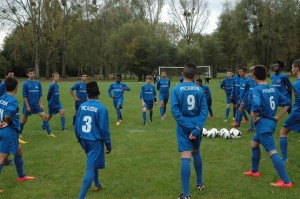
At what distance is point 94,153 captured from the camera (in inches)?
222

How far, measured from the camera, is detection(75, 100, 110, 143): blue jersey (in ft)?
18.4

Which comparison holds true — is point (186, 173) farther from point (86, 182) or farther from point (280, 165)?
point (280, 165)

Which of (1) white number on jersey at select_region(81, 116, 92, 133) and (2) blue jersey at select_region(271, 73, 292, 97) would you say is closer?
(1) white number on jersey at select_region(81, 116, 92, 133)

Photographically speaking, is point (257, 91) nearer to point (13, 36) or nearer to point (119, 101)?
point (119, 101)

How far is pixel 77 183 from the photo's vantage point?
22.7 feet

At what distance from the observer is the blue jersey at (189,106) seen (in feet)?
18.9

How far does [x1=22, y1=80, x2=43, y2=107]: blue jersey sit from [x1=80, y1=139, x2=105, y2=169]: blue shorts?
21.3 feet

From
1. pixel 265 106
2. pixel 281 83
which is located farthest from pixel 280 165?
pixel 281 83

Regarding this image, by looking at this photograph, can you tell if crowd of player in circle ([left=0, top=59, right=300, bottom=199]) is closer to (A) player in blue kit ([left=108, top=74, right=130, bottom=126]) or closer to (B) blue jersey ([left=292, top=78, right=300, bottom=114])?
(B) blue jersey ([left=292, top=78, right=300, bottom=114])

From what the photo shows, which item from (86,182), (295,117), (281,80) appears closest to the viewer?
(86,182)

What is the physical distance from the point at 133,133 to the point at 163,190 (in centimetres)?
613

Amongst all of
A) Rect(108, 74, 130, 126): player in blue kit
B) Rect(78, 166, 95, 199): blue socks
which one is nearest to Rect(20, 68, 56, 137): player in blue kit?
Rect(108, 74, 130, 126): player in blue kit

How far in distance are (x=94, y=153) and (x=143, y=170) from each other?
7.57 feet

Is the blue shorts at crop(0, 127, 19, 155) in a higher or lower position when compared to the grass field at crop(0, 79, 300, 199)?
higher
